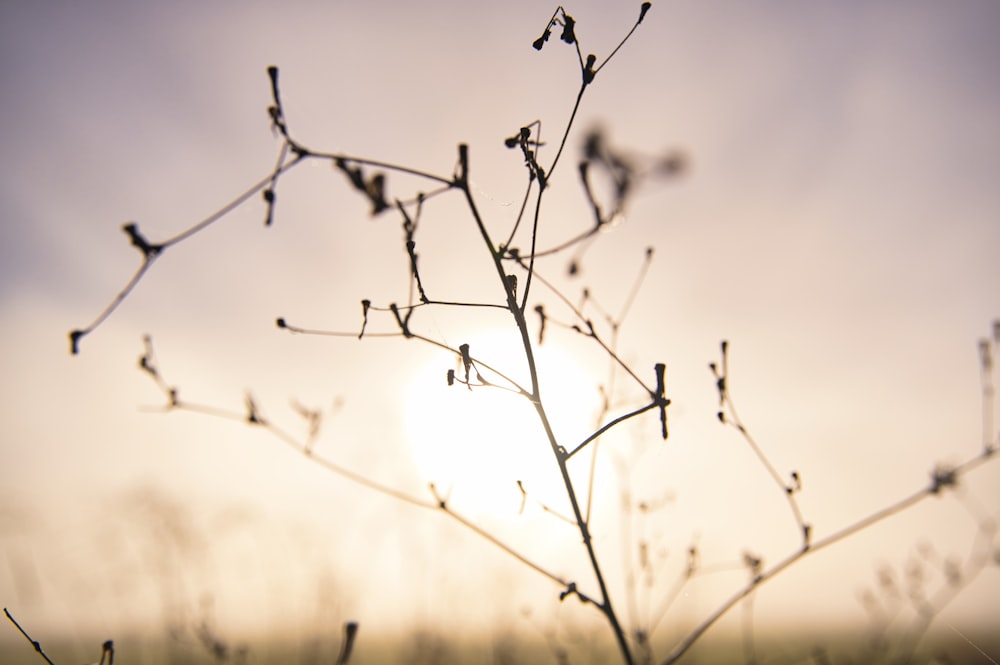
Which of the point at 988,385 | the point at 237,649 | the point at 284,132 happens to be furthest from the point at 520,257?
the point at 237,649

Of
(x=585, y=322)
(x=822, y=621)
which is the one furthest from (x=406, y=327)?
(x=822, y=621)

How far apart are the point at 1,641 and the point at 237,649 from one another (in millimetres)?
56543

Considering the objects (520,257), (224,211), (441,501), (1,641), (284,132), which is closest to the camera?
(224,211)

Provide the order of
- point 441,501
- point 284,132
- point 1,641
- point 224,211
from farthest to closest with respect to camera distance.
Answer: point 1,641
point 441,501
point 284,132
point 224,211

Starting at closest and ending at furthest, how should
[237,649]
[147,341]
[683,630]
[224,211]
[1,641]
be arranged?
[224,211] < [147,341] < [237,649] < [683,630] < [1,641]

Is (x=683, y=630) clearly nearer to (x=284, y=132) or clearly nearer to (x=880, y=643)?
(x=880, y=643)

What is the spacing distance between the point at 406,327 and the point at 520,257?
1.17 feet

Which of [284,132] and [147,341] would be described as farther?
[147,341]

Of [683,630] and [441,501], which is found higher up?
[441,501]

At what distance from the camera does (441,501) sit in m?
1.67

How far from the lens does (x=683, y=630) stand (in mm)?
5684

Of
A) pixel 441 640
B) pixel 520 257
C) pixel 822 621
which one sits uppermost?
pixel 520 257

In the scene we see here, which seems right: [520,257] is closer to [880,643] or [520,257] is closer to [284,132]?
[284,132]

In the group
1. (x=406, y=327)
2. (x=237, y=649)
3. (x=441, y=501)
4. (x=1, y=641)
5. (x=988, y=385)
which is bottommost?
(x=1, y=641)
